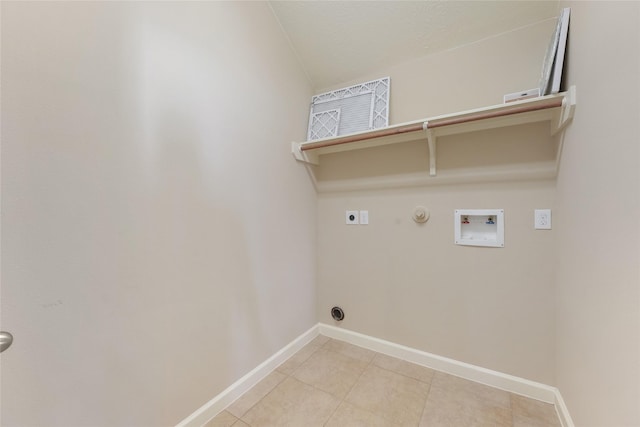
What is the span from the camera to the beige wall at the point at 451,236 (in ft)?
4.84

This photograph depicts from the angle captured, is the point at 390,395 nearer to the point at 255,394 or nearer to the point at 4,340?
the point at 255,394

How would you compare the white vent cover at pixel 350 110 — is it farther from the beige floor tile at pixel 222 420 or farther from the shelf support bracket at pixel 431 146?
the beige floor tile at pixel 222 420

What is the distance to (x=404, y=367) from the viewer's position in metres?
1.79

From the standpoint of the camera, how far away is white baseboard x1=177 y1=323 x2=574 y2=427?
1.34 metres

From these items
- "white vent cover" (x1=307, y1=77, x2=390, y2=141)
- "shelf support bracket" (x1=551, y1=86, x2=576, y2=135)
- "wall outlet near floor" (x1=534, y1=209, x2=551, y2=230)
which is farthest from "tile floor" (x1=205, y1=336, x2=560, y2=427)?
"white vent cover" (x1=307, y1=77, x2=390, y2=141)

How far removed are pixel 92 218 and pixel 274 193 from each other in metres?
1.04

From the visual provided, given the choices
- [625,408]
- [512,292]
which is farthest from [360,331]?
[625,408]

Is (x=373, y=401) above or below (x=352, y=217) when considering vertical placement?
below

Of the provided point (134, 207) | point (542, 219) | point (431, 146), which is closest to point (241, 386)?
point (134, 207)

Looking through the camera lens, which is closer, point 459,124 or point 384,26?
point 459,124

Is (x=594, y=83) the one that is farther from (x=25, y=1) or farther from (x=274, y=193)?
(x=25, y=1)

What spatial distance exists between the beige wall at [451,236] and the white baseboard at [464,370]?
0.05m

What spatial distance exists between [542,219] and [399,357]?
53.9 inches

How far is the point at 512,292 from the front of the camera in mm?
1531
